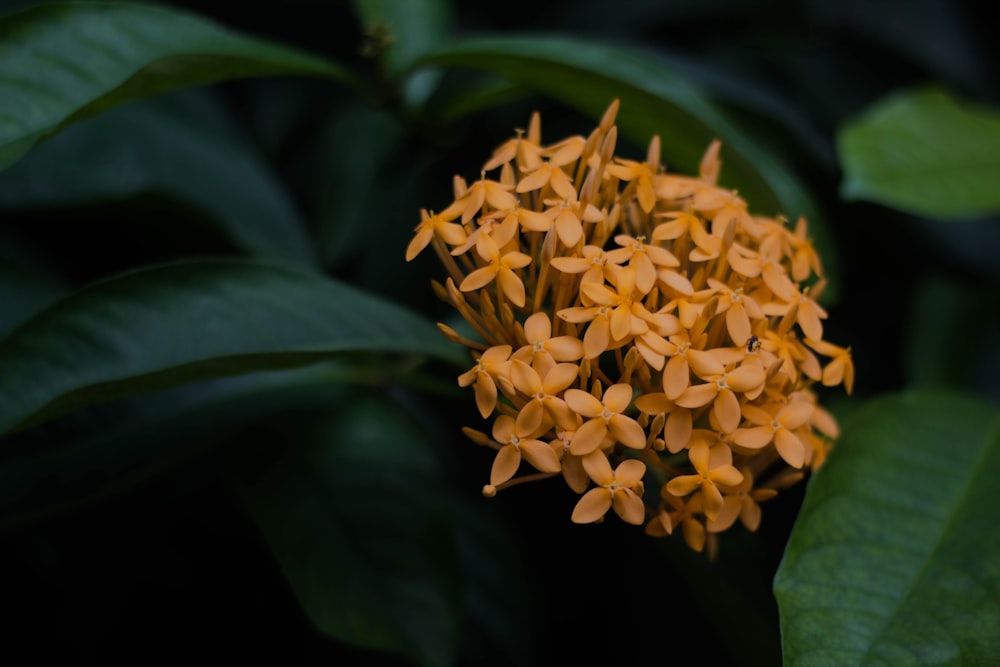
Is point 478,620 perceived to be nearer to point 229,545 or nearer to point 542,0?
point 229,545

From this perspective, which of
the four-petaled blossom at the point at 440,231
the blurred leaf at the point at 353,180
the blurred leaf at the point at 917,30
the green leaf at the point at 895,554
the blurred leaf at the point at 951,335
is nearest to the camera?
the green leaf at the point at 895,554

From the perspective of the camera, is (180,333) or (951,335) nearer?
(180,333)

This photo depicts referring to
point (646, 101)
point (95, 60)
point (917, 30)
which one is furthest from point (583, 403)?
point (917, 30)

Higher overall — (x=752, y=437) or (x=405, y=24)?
(x=405, y=24)

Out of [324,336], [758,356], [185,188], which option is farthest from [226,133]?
[758,356]

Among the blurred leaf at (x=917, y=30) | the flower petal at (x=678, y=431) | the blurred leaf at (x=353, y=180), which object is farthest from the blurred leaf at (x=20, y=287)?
the blurred leaf at (x=917, y=30)

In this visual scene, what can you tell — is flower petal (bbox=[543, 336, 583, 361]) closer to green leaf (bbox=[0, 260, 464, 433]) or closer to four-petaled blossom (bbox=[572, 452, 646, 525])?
four-petaled blossom (bbox=[572, 452, 646, 525])

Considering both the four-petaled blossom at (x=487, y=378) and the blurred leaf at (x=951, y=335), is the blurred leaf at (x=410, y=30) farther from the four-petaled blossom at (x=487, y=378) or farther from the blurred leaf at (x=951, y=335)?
the blurred leaf at (x=951, y=335)

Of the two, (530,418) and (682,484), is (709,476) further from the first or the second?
(530,418)
